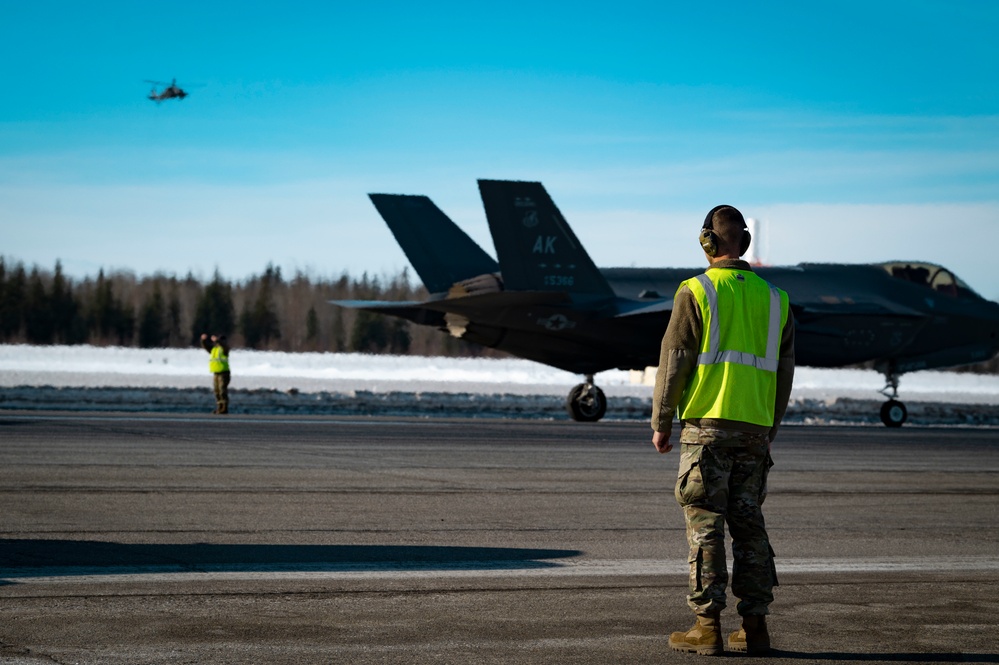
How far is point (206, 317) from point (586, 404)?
291ft

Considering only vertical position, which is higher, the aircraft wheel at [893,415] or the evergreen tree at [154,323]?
the evergreen tree at [154,323]

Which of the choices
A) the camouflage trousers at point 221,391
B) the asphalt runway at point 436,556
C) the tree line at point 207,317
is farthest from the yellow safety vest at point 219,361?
the tree line at point 207,317

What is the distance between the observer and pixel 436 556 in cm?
827

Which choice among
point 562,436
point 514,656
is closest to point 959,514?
point 514,656

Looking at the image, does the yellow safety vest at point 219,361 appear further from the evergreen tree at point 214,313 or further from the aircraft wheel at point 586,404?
the evergreen tree at point 214,313

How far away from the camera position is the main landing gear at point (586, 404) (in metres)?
26.8

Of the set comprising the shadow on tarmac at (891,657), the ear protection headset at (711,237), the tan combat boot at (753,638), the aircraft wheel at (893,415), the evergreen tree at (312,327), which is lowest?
the shadow on tarmac at (891,657)

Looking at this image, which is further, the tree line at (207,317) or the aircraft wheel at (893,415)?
the tree line at (207,317)

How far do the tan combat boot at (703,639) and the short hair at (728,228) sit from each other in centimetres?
191

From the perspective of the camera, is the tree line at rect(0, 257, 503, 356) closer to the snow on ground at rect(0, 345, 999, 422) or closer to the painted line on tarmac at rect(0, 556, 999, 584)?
the snow on ground at rect(0, 345, 999, 422)

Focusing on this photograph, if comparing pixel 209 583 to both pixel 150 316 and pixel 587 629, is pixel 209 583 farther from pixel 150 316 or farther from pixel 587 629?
pixel 150 316

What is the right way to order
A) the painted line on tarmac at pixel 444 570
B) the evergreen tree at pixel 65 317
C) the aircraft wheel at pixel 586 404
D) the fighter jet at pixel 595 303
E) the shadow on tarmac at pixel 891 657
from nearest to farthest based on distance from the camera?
the shadow on tarmac at pixel 891 657 → the painted line on tarmac at pixel 444 570 → the fighter jet at pixel 595 303 → the aircraft wheel at pixel 586 404 → the evergreen tree at pixel 65 317

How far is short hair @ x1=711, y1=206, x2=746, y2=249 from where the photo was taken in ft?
19.8

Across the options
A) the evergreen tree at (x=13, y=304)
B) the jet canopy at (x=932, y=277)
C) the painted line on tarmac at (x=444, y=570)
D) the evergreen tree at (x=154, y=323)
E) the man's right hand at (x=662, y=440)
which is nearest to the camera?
the man's right hand at (x=662, y=440)
